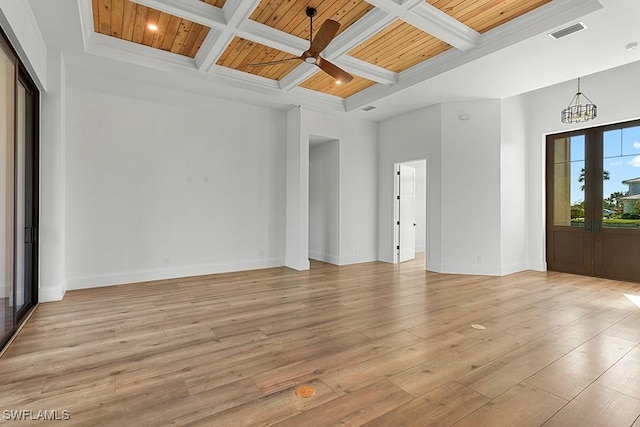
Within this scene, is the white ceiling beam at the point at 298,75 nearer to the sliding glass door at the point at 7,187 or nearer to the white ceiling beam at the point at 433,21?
the white ceiling beam at the point at 433,21

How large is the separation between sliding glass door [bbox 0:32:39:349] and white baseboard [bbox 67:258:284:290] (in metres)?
0.90

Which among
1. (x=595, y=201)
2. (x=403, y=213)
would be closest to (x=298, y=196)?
(x=403, y=213)

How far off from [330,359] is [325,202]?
5084 mm

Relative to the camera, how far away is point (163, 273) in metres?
5.47

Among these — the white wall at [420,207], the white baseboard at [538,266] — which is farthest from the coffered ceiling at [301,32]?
the white wall at [420,207]

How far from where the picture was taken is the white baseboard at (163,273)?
4.84m

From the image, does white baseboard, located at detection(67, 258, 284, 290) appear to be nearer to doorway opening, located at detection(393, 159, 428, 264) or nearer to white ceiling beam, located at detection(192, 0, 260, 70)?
doorway opening, located at detection(393, 159, 428, 264)

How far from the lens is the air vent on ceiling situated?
3508 mm

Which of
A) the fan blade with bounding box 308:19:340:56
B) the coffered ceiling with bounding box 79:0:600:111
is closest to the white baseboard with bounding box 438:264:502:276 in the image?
the coffered ceiling with bounding box 79:0:600:111

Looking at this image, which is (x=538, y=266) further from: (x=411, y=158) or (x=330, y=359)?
(x=330, y=359)

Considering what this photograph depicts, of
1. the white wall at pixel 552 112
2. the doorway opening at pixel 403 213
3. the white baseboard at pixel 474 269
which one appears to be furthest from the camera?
the doorway opening at pixel 403 213

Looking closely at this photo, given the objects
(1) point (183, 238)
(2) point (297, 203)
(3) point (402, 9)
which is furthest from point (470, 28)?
(1) point (183, 238)

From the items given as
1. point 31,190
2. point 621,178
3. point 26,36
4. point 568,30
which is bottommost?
point 31,190

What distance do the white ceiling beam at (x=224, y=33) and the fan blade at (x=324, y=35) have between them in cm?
73
